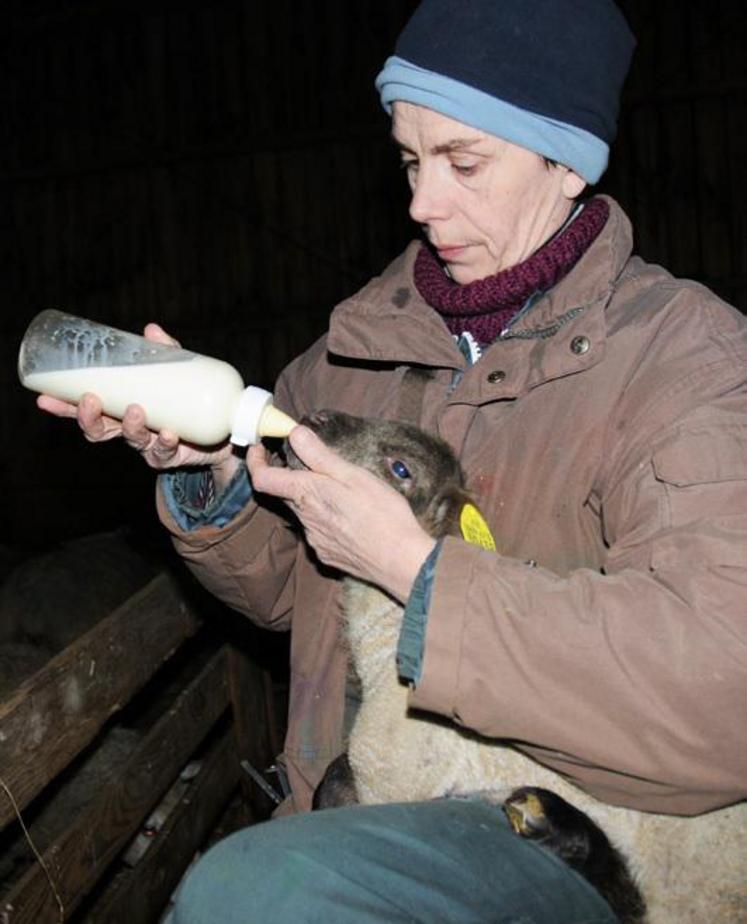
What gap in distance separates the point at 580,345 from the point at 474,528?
0.43 metres

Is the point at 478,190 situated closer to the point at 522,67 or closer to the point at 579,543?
the point at 522,67

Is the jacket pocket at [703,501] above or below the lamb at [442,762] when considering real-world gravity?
above

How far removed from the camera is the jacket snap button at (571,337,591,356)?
5.98 feet

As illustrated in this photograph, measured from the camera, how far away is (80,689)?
2.62 metres

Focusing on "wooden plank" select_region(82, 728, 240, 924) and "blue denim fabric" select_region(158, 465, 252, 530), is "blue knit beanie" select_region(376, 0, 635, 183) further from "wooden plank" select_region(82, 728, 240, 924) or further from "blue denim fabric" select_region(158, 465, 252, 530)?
"wooden plank" select_region(82, 728, 240, 924)

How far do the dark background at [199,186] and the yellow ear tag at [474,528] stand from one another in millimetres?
7068

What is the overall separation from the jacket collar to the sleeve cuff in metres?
0.57

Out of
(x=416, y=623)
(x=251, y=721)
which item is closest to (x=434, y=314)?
(x=416, y=623)

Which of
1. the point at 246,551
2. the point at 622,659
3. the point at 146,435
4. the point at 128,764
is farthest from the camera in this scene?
the point at 128,764

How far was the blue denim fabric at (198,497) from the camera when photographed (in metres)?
2.26

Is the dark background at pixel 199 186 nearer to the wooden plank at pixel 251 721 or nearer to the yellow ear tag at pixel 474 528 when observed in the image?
the wooden plank at pixel 251 721

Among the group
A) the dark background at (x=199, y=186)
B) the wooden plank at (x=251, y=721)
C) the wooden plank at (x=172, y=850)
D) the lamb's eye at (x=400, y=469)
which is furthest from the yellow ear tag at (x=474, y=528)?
the dark background at (x=199, y=186)

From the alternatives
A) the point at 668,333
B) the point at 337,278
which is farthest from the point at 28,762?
Answer: the point at 337,278

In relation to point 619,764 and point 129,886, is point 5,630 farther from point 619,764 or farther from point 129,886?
point 619,764
